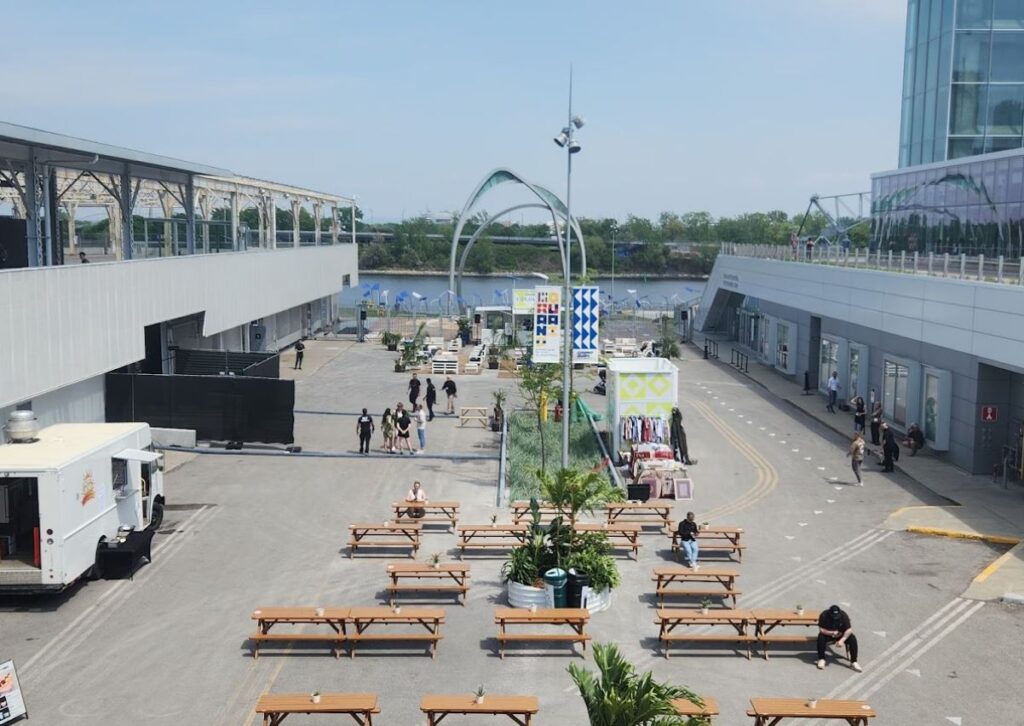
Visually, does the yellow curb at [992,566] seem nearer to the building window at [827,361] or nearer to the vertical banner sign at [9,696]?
the vertical banner sign at [9,696]

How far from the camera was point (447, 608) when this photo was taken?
15812mm

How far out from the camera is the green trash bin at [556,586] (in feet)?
50.6

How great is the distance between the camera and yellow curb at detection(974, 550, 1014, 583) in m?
17.2

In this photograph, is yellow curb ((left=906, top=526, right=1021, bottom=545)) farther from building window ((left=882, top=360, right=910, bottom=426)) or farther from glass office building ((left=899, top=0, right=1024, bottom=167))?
glass office building ((left=899, top=0, right=1024, bottom=167))

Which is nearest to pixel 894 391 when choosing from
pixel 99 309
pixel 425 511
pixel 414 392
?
pixel 414 392

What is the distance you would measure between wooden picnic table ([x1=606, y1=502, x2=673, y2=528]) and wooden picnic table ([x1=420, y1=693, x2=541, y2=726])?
28.9 feet

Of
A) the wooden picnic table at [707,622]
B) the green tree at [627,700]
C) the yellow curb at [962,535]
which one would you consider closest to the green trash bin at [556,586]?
the wooden picnic table at [707,622]

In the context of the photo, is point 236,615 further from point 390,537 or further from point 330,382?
point 330,382

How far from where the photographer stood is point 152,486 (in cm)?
1909

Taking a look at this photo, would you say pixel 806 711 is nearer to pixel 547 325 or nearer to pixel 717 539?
pixel 717 539

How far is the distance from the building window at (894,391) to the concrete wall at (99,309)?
71.4 ft

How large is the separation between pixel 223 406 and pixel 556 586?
49.1 ft

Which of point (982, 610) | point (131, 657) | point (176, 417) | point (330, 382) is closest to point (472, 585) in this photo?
point (131, 657)

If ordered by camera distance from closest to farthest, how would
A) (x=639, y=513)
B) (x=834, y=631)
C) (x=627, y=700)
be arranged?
(x=627, y=700)
(x=834, y=631)
(x=639, y=513)
